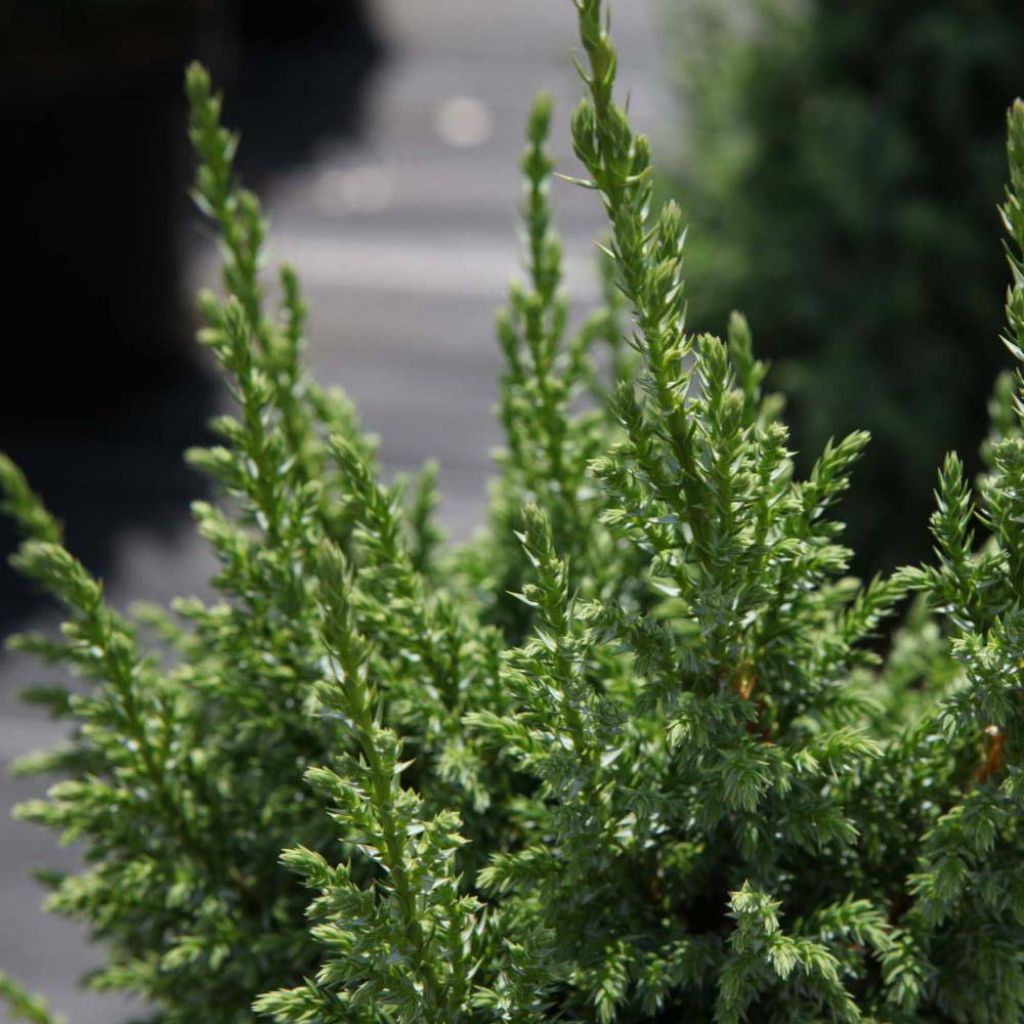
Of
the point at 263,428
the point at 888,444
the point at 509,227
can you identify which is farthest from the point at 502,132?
the point at 263,428

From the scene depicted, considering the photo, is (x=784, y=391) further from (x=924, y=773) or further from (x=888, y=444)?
(x=924, y=773)

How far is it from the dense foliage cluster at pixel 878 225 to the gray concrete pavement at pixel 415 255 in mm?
610

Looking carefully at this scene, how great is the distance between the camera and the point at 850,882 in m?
0.78

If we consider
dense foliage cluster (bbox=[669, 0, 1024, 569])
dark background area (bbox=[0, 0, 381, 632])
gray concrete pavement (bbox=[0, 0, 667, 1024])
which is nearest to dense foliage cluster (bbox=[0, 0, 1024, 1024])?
gray concrete pavement (bbox=[0, 0, 667, 1024])

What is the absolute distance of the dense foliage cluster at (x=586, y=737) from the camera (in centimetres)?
65

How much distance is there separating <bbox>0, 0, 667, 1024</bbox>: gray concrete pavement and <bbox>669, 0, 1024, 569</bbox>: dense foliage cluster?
2.00 ft

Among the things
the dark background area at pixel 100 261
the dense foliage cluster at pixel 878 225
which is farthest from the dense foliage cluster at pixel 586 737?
the dark background area at pixel 100 261

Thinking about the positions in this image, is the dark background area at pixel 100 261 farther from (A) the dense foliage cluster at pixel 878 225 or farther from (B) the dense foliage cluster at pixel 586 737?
(B) the dense foliage cluster at pixel 586 737

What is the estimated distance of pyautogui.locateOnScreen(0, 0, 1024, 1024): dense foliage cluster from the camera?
25.7 inches

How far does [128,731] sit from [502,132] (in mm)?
3477

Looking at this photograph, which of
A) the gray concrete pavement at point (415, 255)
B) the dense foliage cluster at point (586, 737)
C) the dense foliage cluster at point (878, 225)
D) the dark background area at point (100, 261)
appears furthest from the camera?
the dark background area at point (100, 261)

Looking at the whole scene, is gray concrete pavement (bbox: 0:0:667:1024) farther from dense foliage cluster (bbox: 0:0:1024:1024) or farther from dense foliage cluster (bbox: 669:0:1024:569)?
dense foliage cluster (bbox: 0:0:1024:1024)

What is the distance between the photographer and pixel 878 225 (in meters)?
2.40

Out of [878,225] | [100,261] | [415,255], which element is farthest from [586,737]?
[415,255]
